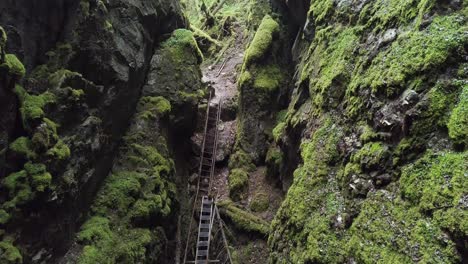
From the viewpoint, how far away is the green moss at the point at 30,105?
316 inches

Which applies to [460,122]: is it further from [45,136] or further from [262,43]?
[262,43]

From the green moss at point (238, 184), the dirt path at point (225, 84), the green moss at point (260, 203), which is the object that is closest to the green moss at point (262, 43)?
the dirt path at point (225, 84)

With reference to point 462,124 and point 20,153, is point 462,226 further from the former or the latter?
point 20,153

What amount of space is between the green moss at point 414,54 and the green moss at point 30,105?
743 centimetres

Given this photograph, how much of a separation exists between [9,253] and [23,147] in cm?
217

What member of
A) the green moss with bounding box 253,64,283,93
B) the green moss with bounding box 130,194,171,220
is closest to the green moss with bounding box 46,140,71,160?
the green moss with bounding box 130,194,171,220

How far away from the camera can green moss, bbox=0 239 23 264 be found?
6.55m

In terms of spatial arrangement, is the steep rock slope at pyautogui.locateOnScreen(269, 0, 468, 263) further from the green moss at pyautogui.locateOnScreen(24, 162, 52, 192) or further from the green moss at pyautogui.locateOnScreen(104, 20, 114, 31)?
the green moss at pyautogui.locateOnScreen(104, 20, 114, 31)

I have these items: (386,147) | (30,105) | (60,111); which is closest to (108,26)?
(60,111)

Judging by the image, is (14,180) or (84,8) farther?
(84,8)

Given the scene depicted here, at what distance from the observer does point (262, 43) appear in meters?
17.0

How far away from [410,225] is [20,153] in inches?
296

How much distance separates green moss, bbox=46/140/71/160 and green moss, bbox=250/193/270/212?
6624 millimetres

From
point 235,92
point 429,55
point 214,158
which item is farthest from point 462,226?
point 235,92
